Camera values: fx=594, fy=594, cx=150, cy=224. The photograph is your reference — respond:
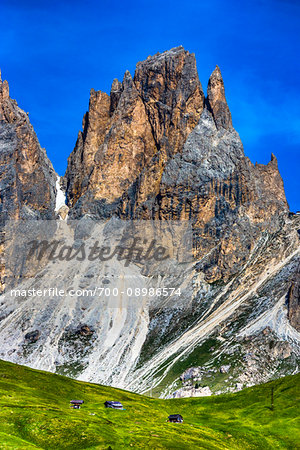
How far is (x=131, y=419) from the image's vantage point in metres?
99.2

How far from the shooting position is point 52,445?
70.2 meters

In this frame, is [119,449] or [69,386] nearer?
[119,449]

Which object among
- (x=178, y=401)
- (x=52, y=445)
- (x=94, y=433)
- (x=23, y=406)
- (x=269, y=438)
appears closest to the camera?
(x=52, y=445)

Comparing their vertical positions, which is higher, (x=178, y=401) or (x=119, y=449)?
(x=178, y=401)

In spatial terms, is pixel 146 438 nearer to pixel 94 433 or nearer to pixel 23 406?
pixel 94 433

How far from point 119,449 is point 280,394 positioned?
7335 centimetres

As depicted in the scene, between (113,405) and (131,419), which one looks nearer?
(131,419)

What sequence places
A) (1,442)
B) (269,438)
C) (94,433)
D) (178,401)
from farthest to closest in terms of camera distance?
(178,401), (269,438), (94,433), (1,442)

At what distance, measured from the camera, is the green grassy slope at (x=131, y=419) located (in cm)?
7338

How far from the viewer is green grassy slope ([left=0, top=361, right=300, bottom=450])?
7338cm

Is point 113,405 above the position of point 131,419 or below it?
above

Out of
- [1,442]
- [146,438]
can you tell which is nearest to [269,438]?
[146,438]

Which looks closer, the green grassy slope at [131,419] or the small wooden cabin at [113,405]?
the green grassy slope at [131,419]

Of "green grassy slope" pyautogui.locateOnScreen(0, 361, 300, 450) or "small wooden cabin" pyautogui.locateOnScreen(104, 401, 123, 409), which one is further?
"small wooden cabin" pyautogui.locateOnScreen(104, 401, 123, 409)
